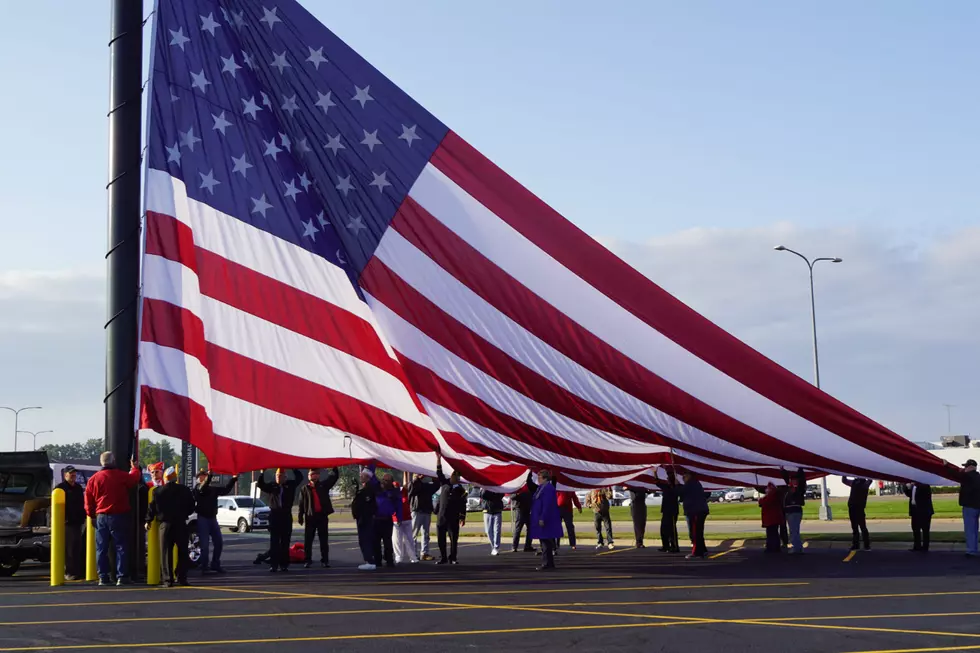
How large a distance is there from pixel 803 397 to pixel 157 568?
9.21 metres

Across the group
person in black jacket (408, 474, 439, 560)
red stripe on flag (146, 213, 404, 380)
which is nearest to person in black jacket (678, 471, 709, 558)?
person in black jacket (408, 474, 439, 560)

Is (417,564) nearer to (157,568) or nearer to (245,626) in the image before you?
→ (157,568)

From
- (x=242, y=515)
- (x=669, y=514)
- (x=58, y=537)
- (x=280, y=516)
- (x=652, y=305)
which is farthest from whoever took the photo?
(x=242, y=515)

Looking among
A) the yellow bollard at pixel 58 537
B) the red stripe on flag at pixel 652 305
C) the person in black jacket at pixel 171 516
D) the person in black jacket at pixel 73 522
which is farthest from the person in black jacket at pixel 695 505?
the yellow bollard at pixel 58 537

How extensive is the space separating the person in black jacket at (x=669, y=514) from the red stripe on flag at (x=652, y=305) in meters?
6.90

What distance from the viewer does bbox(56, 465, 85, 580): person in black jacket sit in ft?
55.2

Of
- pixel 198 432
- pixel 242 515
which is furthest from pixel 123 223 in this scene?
pixel 242 515

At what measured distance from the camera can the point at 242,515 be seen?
144 feet

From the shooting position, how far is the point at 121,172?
1585 centimetres

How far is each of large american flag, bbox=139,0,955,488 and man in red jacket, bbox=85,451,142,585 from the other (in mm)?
882

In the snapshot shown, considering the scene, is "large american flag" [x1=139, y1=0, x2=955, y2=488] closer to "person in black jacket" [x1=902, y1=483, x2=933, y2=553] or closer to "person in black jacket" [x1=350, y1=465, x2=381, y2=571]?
"person in black jacket" [x1=350, y1=465, x2=381, y2=571]

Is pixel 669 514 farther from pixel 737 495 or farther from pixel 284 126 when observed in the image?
pixel 737 495

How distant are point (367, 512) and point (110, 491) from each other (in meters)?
4.76

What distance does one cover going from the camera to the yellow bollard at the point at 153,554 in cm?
1548
